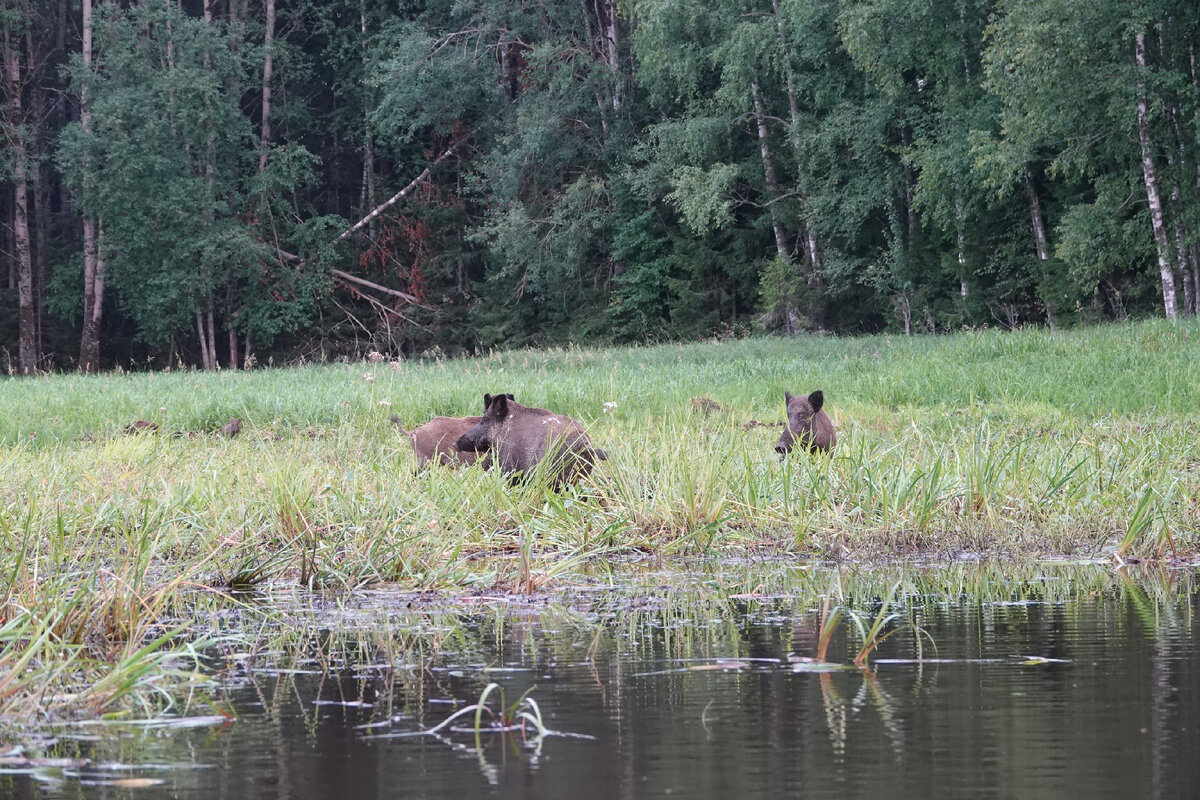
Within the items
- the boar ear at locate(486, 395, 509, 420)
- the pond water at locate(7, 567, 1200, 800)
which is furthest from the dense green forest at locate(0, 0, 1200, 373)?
the pond water at locate(7, 567, 1200, 800)

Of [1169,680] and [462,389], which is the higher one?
[462,389]

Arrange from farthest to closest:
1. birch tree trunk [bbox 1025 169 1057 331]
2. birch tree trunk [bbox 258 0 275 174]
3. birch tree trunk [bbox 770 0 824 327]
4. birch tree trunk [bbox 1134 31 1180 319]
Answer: birch tree trunk [bbox 258 0 275 174]
birch tree trunk [bbox 770 0 824 327]
birch tree trunk [bbox 1025 169 1057 331]
birch tree trunk [bbox 1134 31 1180 319]

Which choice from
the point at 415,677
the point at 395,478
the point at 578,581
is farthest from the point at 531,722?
the point at 395,478

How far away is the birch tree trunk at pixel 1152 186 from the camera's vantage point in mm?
28359

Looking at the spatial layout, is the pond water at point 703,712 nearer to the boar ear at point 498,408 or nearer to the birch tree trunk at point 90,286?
the boar ear at point 498,408

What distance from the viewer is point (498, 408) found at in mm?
8539

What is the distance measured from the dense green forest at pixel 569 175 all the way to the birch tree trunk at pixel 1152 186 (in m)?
0.11

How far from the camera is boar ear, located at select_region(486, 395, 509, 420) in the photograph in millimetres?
8485

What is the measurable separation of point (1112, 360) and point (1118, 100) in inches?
546

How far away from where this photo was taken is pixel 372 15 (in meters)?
47.8

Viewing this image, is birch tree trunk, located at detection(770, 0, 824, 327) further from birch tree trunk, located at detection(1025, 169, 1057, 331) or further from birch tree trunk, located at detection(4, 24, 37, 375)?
birch tree trunk, located at detection(4, 24, 37, 375)

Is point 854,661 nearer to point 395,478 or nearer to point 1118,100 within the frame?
point 395,478

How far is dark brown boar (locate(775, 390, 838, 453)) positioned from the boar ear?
81.8 inches

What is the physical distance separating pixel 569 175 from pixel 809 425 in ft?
119
